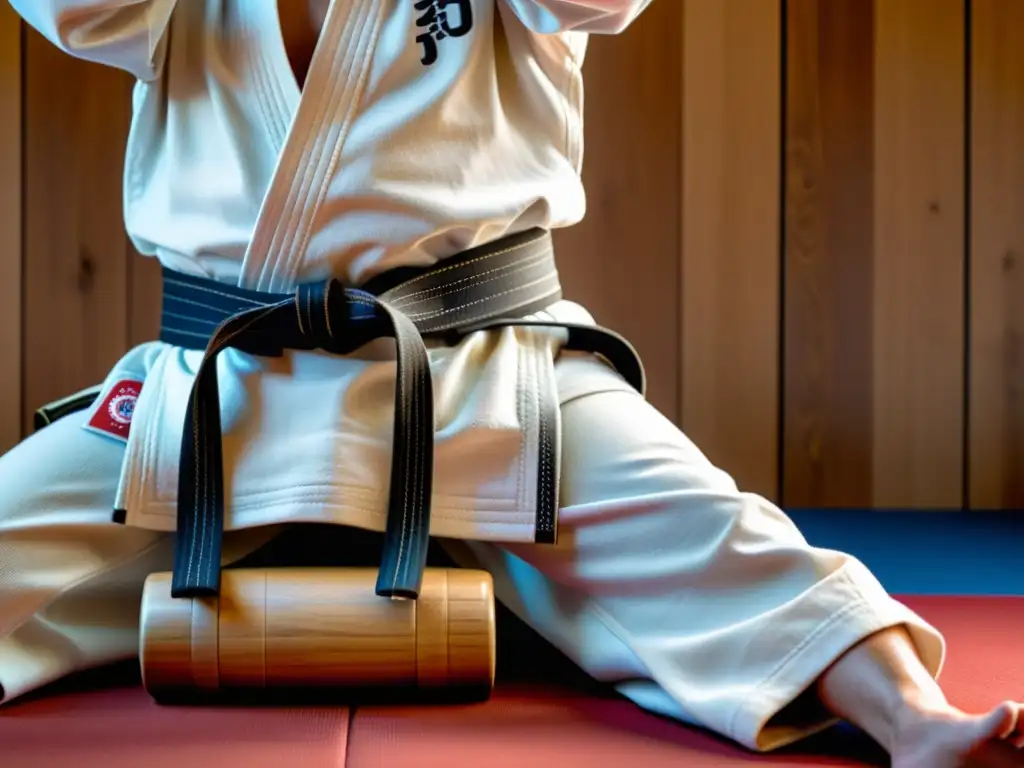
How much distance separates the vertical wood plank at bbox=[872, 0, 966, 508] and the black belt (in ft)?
7.00

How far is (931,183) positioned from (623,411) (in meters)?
2.39

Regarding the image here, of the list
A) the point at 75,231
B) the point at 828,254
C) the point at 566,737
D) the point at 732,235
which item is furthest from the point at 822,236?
the point at 566,737

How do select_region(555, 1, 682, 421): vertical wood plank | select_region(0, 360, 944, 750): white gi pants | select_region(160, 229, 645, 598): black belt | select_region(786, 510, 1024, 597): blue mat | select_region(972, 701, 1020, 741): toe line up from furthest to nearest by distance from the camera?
1. select_region(555, 1, 682, 421): vertical wood plank
2. select_region(786, 510, 1024, 597): blue mat
3. select_region(160, 229, 645, 598): black belt
4. select_region(0, 360, 944, 750): white gi pants
5. select_region(972, 701, 1020, 741): toe

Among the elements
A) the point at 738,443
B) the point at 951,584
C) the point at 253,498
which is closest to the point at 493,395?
the point at 253,498

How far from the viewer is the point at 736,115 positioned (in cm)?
370

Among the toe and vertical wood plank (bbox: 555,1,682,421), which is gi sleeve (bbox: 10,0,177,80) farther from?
vertical wood plank (bbox: 555,1,682,421)

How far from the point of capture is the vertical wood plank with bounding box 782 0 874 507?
371cm

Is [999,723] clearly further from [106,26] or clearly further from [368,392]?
[106,26]

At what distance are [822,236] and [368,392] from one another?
7.76 feet

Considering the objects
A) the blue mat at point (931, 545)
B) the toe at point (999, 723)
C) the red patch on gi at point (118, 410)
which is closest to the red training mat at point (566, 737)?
the toe at point (999, 723)

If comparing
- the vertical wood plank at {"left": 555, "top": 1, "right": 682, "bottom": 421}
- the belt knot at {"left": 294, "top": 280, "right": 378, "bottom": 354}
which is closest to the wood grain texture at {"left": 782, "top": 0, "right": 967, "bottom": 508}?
the vertical wood plank at {"left": 555, "top": 1, "right": 682, "bottom": 421}

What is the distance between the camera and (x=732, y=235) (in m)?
3.71

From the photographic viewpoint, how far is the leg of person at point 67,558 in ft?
5.11

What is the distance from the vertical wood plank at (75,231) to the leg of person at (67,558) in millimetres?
1934
